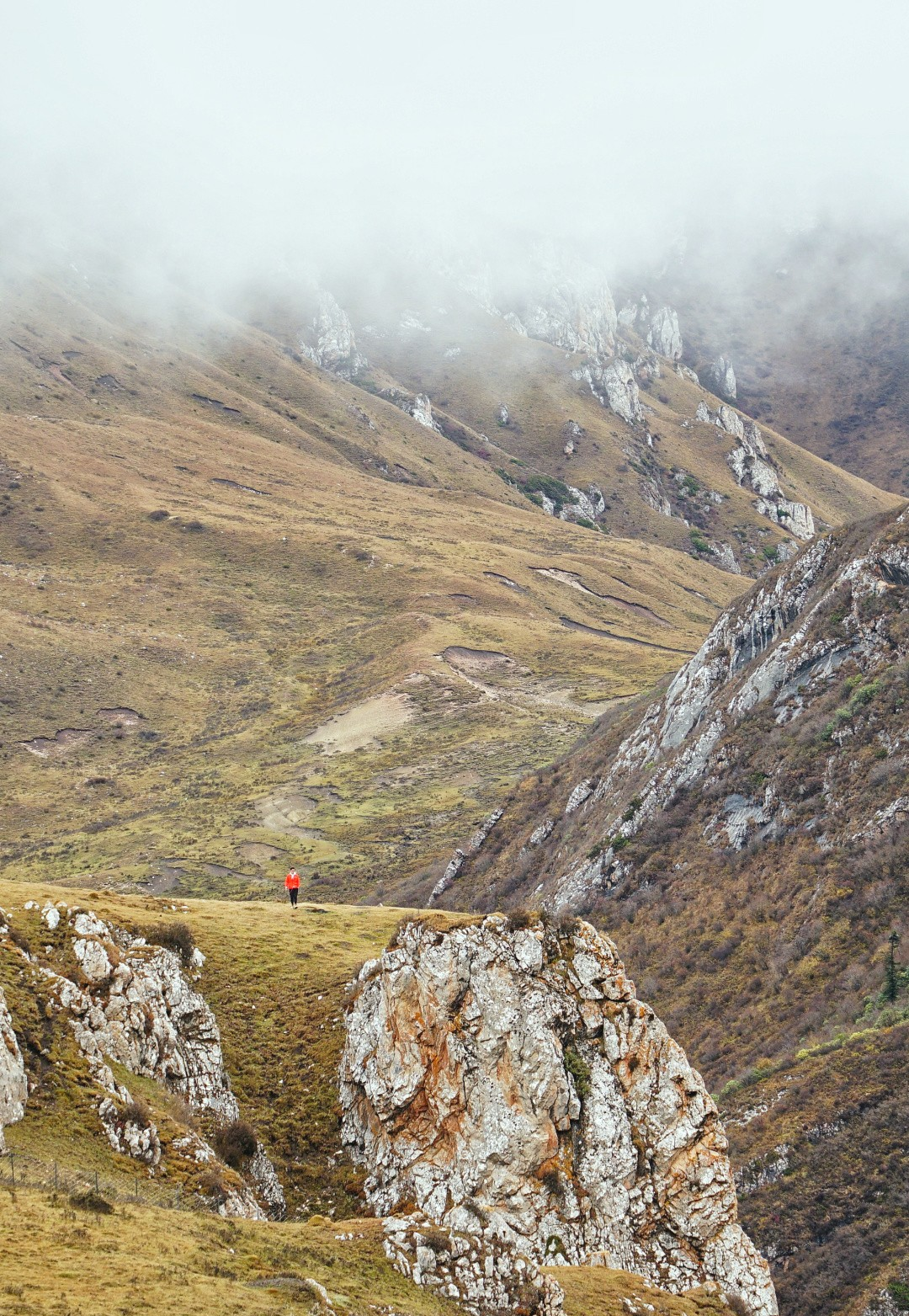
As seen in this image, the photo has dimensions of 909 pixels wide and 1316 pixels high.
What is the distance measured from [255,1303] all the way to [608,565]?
15035cm

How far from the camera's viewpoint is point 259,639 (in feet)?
395

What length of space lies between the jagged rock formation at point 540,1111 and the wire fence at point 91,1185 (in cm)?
420

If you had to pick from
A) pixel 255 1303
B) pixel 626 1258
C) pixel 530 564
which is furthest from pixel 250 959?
pixel 530 564

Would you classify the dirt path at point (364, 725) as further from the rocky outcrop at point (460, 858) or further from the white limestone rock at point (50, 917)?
the white limestone rock at point (50, 917)

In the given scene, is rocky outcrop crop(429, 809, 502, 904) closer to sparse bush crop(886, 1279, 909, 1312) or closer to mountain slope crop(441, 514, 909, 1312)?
mountain slope crop(441, 514, 909, 1312)

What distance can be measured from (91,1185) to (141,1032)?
4476mm

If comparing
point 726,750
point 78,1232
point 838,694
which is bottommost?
point 78,1232

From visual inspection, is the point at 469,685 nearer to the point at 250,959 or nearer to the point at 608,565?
the point at 608,565

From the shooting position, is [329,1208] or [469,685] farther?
[469,685]

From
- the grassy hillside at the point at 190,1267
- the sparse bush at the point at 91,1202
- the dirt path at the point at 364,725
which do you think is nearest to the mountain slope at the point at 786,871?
the grassy hillside at the point at 190,1267

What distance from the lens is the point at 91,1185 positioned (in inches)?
538

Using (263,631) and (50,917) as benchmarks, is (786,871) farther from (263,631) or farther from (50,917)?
(263,631)

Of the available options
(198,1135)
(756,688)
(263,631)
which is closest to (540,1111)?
(198,1135)

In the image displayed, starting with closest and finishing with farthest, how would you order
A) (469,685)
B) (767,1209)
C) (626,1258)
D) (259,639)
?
(626,1258) → (767,1209) → (469,685) → (259,639)
